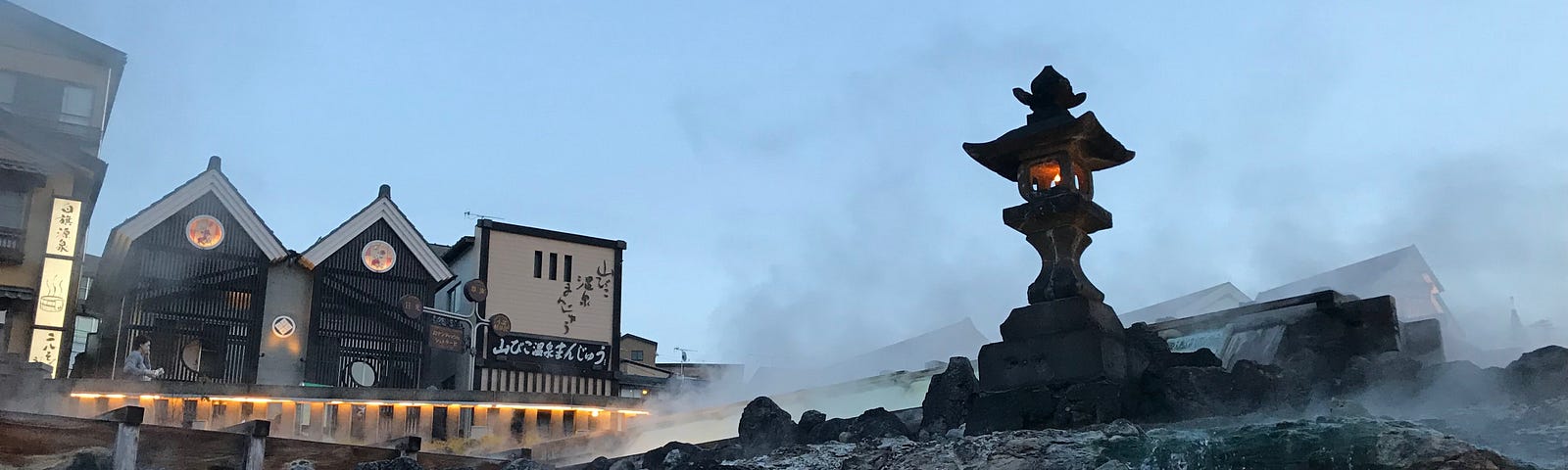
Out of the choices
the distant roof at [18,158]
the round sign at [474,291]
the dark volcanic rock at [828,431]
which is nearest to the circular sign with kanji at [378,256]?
the round sign at [474,291]

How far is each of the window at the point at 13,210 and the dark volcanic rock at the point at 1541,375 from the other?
2560 centimetres

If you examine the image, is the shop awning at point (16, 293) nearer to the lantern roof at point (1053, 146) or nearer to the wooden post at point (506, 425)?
the wooden post at point (506, 425)

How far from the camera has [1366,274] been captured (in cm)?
2512

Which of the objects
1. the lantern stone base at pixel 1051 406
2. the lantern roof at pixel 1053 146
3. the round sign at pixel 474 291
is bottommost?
the lantern stone base at pixel 1051 406

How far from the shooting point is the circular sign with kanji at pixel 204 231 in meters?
24.9

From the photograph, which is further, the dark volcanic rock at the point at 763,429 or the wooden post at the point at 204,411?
the wooden post at the point at 204,411

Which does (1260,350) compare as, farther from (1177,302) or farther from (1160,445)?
(1177,302)

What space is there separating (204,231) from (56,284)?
3.02 meters

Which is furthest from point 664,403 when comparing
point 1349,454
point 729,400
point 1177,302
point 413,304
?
point 1349,454

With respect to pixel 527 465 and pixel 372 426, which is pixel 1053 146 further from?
pixel 372 426

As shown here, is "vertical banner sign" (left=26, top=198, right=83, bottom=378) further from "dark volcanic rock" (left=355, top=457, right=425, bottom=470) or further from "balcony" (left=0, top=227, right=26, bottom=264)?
"dark volcanic rock" (left=355, top=457, right=425, bottom=470)

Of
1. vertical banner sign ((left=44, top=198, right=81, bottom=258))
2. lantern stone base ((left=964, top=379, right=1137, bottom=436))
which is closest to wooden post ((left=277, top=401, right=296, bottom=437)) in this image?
vertical banner sign ((left=44, top=198, right=81, bottom=258))

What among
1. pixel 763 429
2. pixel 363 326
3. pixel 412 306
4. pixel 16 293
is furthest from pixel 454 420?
pixel 763 429

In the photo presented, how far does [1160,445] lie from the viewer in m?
8.46
